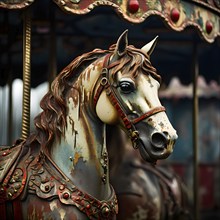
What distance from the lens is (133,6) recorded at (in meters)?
5.75

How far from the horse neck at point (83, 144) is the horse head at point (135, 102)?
0.10 m

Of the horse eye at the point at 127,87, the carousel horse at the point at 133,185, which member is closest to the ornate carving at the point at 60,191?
the horse eye at the point at 127,87

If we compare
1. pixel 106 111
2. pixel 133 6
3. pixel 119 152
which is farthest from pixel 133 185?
pixel 106 111

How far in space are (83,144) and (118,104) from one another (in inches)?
14.8

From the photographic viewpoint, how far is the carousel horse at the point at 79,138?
472 centimetres

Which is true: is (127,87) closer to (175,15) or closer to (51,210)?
(51,210)

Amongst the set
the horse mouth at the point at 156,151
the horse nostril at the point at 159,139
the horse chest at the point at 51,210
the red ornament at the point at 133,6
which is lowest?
the horse chest at the point at 51,210

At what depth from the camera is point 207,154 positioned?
775 inches

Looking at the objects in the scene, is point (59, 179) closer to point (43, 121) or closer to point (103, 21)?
point (43, 121)

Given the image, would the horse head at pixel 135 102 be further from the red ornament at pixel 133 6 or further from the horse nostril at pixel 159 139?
the red ornament at pixel 133 6

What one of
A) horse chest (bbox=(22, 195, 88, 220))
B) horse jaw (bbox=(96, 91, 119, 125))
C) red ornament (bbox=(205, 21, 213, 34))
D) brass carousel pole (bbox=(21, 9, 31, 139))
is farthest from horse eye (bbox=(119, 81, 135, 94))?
red ornament (bbox=(205, 21, 213, 34))

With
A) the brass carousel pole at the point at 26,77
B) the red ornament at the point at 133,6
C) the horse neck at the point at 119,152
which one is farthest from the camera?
the horse neck at the point at 119,152

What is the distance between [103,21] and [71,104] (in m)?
3.33

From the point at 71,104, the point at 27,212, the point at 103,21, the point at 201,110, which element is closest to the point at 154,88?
the point at 71,104
